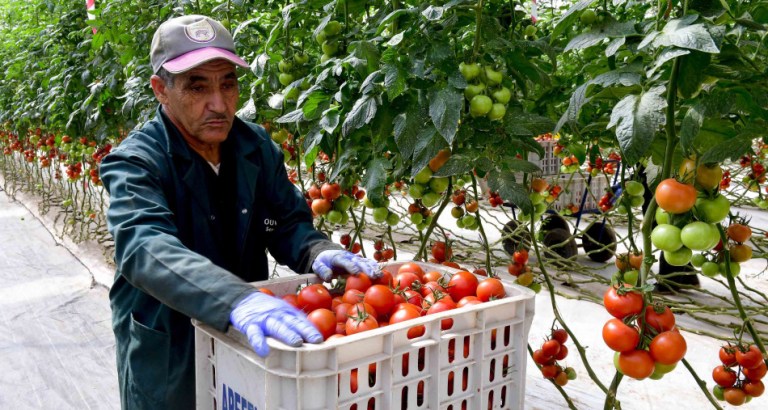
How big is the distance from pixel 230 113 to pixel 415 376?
2.55 feet

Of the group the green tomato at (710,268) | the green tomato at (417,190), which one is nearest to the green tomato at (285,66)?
the green tomato at (417,190)

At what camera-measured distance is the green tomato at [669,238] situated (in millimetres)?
→ 938

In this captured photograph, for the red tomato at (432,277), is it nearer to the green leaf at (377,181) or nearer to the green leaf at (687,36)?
the green leaf at (377,181)

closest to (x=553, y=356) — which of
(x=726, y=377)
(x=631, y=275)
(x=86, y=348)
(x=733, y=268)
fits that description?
(x=631, y=275)

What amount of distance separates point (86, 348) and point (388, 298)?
2.53 m

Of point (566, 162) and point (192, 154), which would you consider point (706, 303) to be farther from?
point (192, 154)

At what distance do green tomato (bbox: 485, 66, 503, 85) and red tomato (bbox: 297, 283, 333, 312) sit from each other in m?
0.57

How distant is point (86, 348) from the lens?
315 cm

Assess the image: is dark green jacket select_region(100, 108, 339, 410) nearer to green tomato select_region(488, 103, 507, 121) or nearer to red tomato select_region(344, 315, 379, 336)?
red tomato select_region(344, 315, 379, 336)

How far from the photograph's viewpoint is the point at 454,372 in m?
1.09

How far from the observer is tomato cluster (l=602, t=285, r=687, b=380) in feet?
3.10

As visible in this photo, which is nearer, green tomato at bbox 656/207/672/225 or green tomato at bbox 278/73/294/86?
green tomato at bbox 656/207/672/225

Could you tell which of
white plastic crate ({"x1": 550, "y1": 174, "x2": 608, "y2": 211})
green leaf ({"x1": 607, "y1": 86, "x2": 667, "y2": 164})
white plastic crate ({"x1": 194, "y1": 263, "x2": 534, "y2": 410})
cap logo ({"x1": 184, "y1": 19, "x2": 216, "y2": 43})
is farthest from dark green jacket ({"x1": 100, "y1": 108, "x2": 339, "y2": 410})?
white plastic crate ({"x1": 550, "y1": 174, "x2": 608, "y2": 211})

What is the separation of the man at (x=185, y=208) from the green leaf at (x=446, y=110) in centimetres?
35
